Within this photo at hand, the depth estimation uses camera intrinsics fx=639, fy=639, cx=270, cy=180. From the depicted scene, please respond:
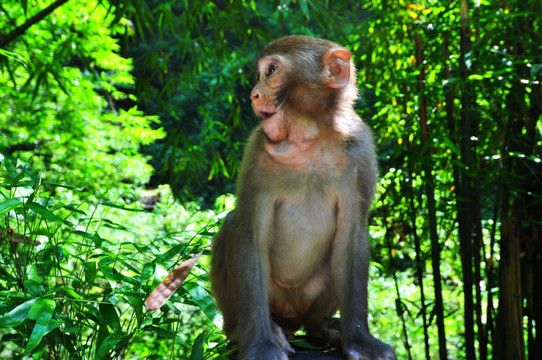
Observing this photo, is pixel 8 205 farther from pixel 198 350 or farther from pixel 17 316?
pixel 198 350

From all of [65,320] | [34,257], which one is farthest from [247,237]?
[34,257]

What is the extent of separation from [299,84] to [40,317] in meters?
1.21

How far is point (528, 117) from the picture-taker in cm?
295

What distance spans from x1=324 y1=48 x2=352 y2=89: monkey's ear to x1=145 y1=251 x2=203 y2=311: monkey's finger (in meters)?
0.86

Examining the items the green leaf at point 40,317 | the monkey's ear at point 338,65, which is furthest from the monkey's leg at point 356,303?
the green leaf at point 40,317

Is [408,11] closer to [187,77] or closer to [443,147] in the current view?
[443,147]

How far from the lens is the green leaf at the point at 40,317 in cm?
191

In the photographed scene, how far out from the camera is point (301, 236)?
2508 mm

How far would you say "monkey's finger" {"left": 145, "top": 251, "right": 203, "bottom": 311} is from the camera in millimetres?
2055

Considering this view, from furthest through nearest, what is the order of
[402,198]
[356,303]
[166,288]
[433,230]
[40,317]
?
[402,198] < [433,230] < [356,303] < [166,288] < [40,317]

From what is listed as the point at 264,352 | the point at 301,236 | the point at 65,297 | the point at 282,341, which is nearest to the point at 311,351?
the point at 282,341

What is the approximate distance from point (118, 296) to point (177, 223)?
514cm

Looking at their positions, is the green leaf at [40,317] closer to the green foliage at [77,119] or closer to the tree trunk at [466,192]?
the tree trunk at [466,192]

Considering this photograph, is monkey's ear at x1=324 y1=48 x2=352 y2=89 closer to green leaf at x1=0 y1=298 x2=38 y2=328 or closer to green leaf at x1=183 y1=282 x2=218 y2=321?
green leaf at x1=183 y1=282 x2=218 y2=321
